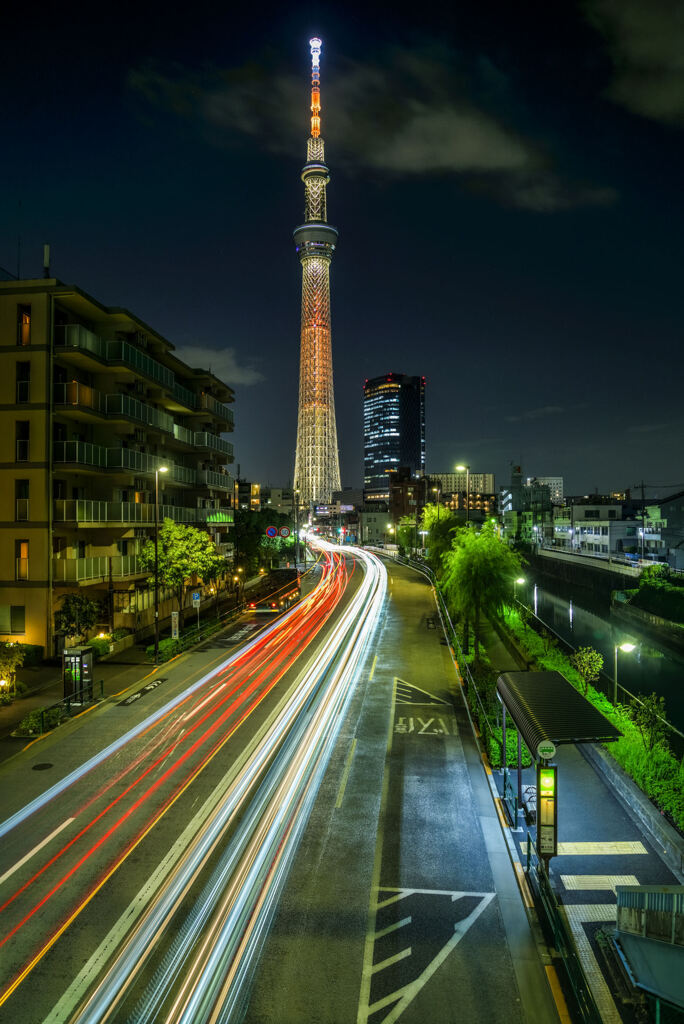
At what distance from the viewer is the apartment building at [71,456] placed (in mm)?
26406

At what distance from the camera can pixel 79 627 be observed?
2566 centimetres

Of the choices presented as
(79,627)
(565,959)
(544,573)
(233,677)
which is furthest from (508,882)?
(544,573)

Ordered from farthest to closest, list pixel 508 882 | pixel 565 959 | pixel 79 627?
pixel 79 627 → pixel 508 882 → pixel 565 959

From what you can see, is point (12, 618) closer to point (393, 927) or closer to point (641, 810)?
point (393, 927)

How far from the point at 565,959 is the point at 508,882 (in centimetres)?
268

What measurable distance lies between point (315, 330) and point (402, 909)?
15039cm

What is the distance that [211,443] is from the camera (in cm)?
4288

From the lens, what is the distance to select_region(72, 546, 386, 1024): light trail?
7.55m

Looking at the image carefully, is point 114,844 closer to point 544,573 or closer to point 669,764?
point 669,764

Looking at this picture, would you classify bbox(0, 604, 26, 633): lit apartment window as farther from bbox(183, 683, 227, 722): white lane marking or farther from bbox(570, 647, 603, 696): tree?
bbox(570, 647, 603, 696): tree

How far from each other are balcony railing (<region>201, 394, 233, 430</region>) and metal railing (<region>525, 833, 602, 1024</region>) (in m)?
38.3

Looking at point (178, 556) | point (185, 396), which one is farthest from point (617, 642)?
point (185, 396)

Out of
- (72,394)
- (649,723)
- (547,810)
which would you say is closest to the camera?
(547,810)

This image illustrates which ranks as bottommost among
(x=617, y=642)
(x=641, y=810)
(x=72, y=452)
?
(x=617, y=642)
